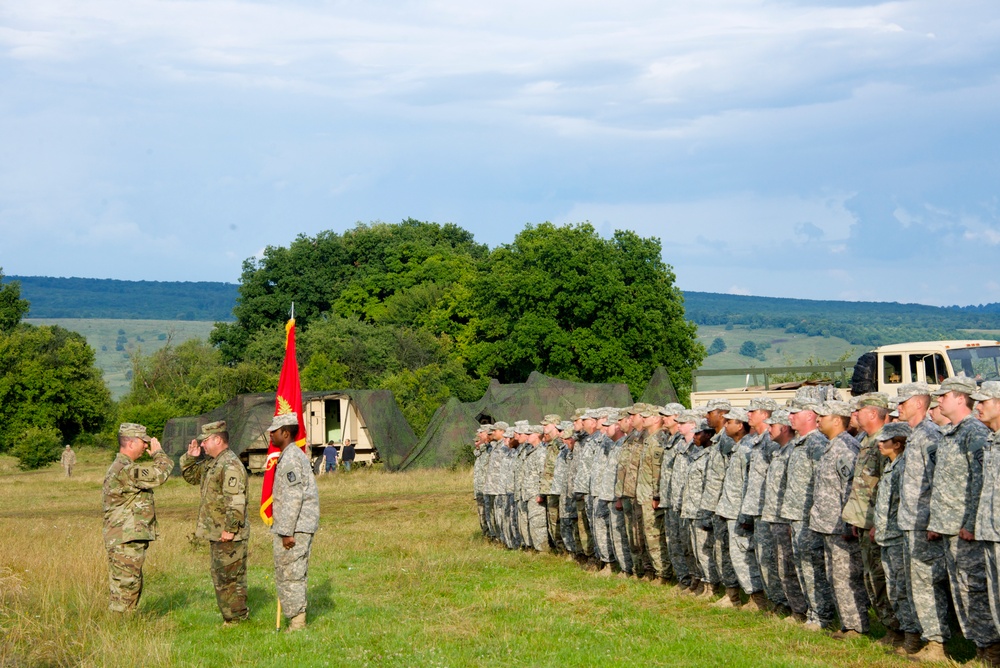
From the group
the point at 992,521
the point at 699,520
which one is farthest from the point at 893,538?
the point at 699,520

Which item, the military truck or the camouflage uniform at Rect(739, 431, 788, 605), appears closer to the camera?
the camouflage uniform at Rect(739, 431, 788, 605)

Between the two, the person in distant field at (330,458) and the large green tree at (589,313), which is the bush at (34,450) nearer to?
the person in distant field at (330,458)

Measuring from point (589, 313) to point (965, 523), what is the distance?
154 ft

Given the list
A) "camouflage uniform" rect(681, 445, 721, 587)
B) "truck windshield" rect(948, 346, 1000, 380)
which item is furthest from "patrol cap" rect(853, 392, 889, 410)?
"truck windshield" rect(948, 346, 1000, 380)

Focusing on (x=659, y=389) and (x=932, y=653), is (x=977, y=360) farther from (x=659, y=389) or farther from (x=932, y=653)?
(x=659, y=389)

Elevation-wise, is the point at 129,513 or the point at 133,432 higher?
the point at 133,432

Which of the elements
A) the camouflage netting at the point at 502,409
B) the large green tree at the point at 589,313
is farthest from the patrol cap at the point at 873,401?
the large green tree at the point at 589,313

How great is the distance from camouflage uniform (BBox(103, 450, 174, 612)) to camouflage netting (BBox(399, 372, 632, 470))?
2770 centimetres

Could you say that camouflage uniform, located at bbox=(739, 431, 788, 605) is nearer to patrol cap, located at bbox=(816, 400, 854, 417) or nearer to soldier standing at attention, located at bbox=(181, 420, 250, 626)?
patrol cap, located at bbox=(816, 400, 854, 417)

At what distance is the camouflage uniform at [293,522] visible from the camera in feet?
37.4

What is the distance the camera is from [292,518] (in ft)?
37.4

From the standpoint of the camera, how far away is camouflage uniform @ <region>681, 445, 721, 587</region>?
1280 cm

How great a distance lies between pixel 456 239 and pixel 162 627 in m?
78.0

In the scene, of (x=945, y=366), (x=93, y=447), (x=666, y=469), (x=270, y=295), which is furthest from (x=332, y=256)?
(x=666, y=469)
